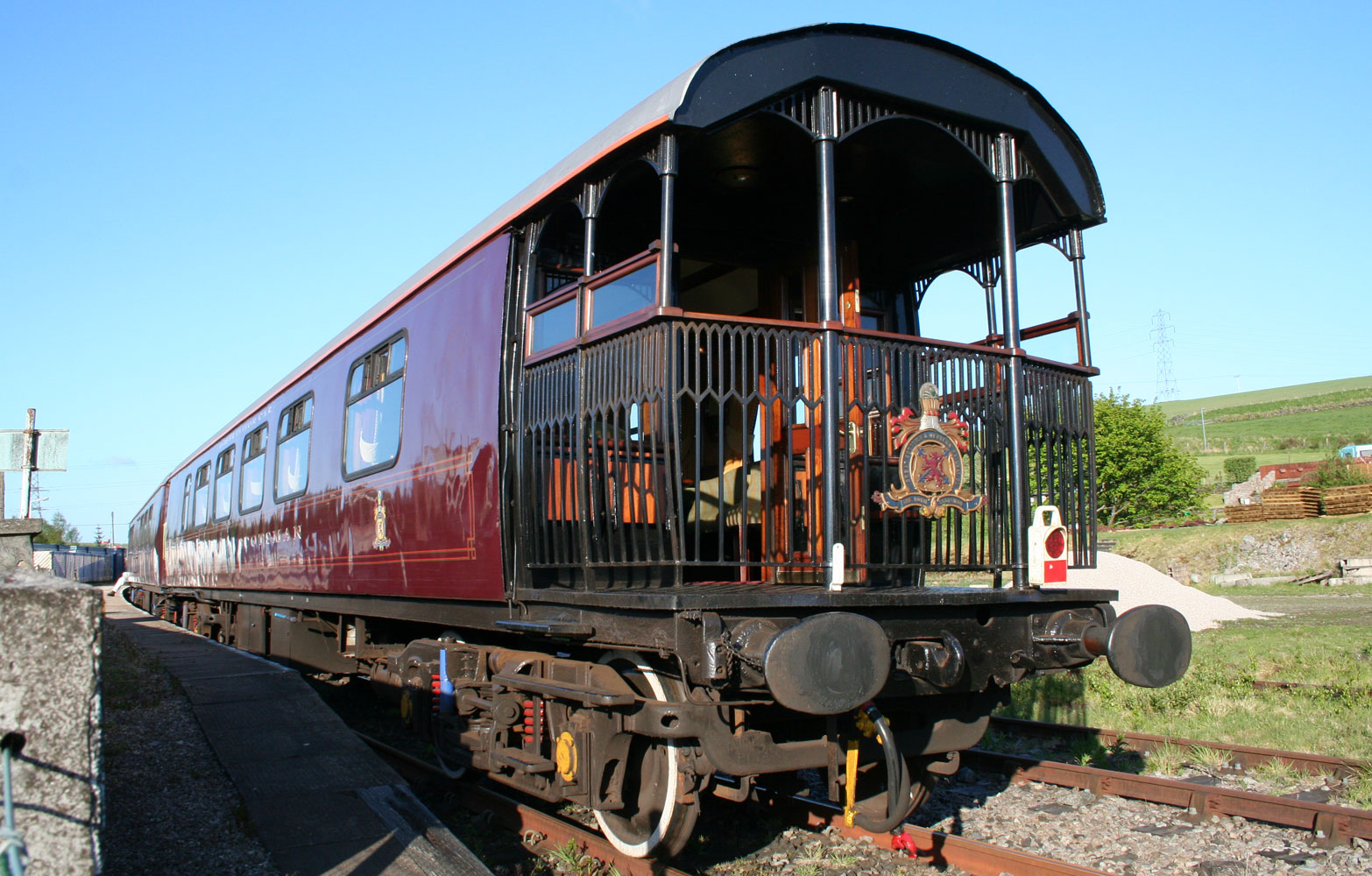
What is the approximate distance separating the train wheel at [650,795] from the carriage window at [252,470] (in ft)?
22.8

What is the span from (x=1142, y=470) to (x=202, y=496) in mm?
45836

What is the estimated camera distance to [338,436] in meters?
7.66

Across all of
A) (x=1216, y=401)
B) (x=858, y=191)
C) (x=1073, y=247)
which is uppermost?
(x=1216, y=401)

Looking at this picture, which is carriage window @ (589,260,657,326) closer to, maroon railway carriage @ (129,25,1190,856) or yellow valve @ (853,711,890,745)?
maroon railway carriage @ (129,25,1190,856)

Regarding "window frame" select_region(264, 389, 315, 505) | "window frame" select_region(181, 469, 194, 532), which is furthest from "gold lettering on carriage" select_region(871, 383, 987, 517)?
"window frame" select_region(181, 469, 194, 532)

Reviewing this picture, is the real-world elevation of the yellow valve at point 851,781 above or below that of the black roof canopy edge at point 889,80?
below

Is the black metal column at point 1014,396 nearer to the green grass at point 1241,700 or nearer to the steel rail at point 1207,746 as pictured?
the steel rail at point 1207,746

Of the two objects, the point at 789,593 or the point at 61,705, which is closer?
the point at 61,705

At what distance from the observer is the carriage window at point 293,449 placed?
8.50 m

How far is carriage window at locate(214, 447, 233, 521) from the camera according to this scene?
11992 mm

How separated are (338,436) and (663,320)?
15.1 ft

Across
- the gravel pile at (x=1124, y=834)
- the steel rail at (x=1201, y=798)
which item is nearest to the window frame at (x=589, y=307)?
the gravel pile at (x=1124, y=834)

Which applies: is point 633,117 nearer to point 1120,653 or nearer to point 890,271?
point 890,271

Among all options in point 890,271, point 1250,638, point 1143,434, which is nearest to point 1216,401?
point 1143,434
